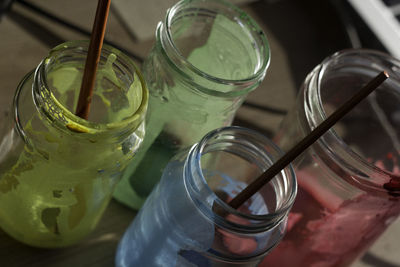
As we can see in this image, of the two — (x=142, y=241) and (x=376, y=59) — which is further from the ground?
(x=376, y=59)

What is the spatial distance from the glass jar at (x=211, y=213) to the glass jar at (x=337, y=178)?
0.03 meters

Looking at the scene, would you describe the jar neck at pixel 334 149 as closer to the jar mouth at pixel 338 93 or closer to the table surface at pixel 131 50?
the jar mouth at pixel 338 93

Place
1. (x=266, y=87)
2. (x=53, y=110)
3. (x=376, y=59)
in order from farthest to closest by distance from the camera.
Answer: (x=266, y=87) → (x=376, y=59) → (x=53, y=110)

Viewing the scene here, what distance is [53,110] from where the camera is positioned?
0.84 ft

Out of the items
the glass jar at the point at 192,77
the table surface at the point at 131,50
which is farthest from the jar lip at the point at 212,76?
the table surface at the point at 131,50

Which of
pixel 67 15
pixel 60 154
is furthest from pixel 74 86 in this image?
pixel 67 15

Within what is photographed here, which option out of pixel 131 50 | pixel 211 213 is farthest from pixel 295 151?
pixel 131 50

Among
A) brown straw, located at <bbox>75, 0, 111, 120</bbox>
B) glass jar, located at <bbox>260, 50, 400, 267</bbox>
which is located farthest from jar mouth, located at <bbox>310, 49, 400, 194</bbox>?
brown straw, located at <bbox>75, 0, 111, 120</bbox>

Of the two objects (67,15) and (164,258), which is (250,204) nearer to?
(164,258)

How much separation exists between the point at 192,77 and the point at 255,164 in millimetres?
54

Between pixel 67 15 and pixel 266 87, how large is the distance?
0.53 ft

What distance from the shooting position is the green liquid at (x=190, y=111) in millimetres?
321

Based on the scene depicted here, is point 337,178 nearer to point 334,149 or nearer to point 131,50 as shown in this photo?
point 334,149

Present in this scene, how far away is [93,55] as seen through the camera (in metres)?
0.26
